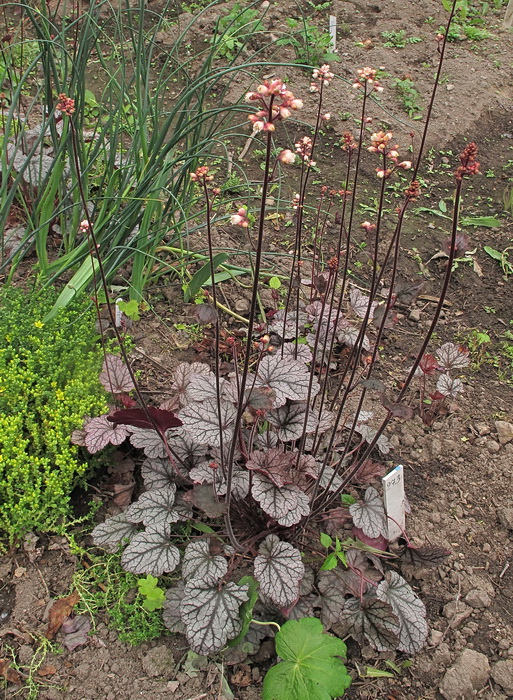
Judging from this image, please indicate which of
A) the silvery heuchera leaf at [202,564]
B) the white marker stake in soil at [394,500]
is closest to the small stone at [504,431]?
the white marker stake in soil at [394,500]

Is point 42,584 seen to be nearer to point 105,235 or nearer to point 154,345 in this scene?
point 154,345

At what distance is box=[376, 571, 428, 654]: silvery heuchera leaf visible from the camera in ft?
5.52

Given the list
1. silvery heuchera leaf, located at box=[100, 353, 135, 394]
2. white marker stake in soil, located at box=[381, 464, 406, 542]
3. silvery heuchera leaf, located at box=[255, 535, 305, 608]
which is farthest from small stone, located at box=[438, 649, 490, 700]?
silvery heuchera leaf, located at box=[100, 353, 135, 394]

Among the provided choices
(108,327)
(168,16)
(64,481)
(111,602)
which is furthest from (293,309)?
(168,16)

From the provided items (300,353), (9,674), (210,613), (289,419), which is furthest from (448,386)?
(9,674)

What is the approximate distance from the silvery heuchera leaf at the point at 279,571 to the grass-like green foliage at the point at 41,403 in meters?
0.65

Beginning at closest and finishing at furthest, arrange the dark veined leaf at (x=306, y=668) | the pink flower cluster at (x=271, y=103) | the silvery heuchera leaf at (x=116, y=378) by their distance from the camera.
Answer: the pink flower cluster at (x=271, y=103) → the dark veined leaf at (x=306, y=668) → the silvery heuchera leaf at (x=116, y=378)

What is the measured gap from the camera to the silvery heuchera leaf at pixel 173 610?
5.52 feet

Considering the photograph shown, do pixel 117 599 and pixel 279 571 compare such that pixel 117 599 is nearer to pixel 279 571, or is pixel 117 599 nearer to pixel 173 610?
pixel 173 610

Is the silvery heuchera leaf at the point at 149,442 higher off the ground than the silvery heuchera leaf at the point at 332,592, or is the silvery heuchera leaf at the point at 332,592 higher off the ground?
the silvery heuchera leaf at the point at 149,442

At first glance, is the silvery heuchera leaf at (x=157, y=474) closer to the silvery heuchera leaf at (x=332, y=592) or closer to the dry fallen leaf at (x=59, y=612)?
the dry fallen leaf at (x=59, y=612)

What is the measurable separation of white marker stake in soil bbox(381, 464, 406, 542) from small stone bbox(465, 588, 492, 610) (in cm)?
27

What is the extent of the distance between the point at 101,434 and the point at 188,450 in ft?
0.91

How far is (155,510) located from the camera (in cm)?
179
